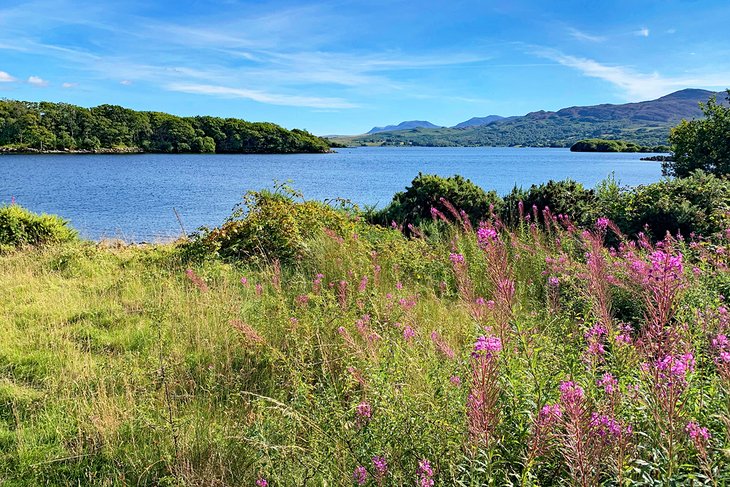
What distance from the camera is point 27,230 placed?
36.4ft

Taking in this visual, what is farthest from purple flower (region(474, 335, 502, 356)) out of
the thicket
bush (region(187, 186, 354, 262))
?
bush (region(187, 186, 354, 262))

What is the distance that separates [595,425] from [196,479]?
85.6 inches

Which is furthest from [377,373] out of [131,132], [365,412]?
[131,132]

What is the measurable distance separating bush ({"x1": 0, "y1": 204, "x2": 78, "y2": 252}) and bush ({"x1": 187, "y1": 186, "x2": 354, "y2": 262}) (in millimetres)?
4084

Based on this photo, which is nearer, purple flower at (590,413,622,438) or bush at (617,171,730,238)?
purple flower at (590,413,622,438)

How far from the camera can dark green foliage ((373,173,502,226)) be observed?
36.2 feet

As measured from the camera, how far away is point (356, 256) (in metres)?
6.94

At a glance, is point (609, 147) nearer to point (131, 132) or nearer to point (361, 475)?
point (131, 132)

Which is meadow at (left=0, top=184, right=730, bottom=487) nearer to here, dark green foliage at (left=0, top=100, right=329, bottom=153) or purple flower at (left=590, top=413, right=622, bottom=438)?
purple flower at (left=590, top=413, right=622, bottom=438)

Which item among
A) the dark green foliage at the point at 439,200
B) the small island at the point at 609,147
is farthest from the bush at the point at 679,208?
the small island at the point at 609,147

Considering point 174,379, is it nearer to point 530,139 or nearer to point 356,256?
point 356,256

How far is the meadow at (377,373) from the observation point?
1.73m

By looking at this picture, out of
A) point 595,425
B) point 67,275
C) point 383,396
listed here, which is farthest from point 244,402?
point 67,275

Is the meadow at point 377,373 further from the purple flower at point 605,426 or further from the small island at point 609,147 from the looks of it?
the small island at point 609,147
